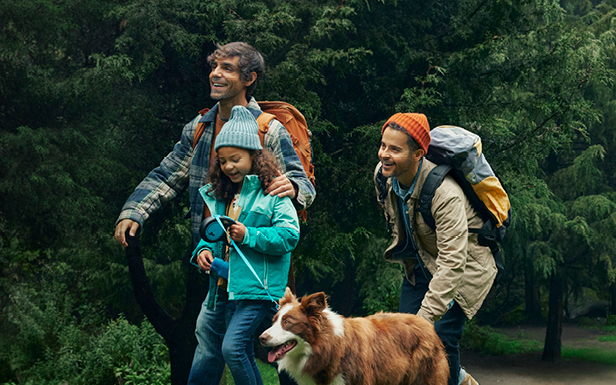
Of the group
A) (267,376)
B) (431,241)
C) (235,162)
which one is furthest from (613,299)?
(235,162)

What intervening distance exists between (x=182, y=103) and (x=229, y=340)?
215 inches

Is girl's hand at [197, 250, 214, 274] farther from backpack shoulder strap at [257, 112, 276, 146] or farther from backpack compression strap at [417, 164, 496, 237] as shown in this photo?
backpack compression strap at [417, 164, 496, 237]

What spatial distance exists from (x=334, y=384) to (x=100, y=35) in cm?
636

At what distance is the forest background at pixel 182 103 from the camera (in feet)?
23.4

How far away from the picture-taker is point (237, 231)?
3285mm

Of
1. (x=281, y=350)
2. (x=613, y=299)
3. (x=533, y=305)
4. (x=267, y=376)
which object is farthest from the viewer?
(x=533, y=305)

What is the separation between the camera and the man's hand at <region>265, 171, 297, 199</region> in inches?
137

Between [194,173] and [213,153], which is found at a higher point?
[213,153]

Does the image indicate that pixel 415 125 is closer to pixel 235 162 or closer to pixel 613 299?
pixel 235 162

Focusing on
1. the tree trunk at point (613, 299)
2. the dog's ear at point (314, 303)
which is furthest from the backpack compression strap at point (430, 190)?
the tree trunk at point (613, 299)

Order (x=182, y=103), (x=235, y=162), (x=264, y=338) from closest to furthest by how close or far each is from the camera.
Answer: (x=264, y=338) < (x=235, y=162) < (x=182, y=103)

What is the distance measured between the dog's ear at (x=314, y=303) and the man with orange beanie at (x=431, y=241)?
2.27ft

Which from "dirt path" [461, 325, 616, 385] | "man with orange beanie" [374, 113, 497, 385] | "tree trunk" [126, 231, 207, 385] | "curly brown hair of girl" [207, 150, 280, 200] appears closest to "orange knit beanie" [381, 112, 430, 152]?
"man with orange beanie" [374, 113, 497, 385]

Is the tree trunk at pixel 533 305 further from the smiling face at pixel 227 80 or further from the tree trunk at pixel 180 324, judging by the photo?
the smiling face at pixel 227 80
